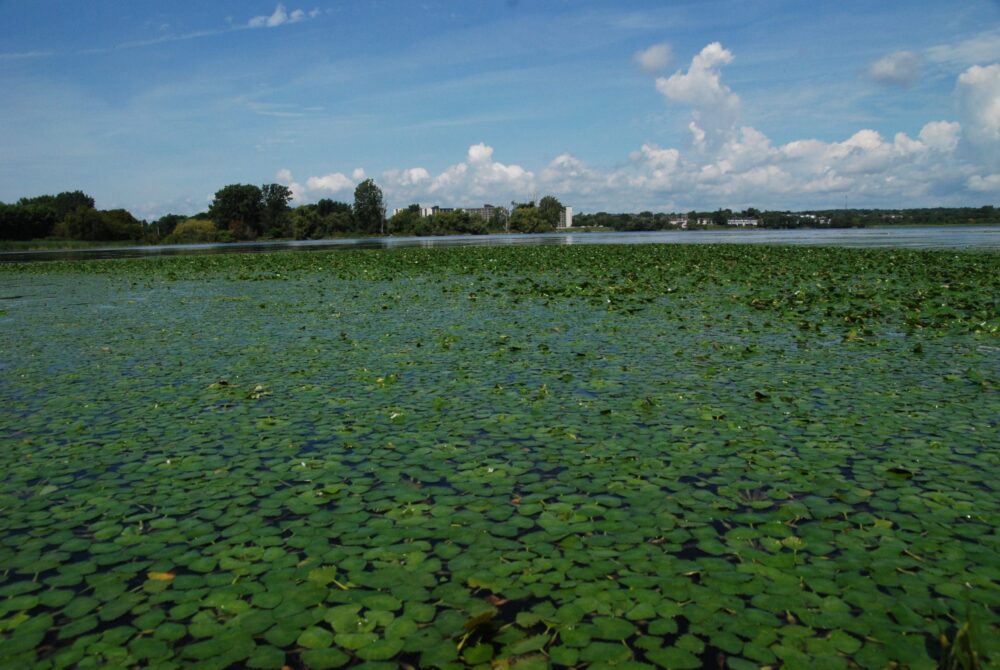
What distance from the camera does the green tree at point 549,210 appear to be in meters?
169

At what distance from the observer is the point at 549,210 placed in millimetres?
170000

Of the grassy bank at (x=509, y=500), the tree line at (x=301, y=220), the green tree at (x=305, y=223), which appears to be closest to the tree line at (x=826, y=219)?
the tree line at (x=301, y=220)

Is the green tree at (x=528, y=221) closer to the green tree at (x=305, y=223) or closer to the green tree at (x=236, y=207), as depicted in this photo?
the green tree at (x=305, y=223)

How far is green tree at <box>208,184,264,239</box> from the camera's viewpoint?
13862cm

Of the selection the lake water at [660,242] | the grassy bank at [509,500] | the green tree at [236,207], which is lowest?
the grassy bank at [509,500]

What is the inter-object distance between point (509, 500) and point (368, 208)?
521 feet

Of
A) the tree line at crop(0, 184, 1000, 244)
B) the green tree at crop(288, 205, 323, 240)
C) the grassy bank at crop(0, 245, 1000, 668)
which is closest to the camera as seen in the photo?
the grassy bank at crop(0, 245, 1000, 668)

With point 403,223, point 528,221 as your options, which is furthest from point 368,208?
point 528,221

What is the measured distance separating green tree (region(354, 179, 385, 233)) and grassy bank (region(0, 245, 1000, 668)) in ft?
492

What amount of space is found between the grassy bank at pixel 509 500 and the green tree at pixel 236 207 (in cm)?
13791

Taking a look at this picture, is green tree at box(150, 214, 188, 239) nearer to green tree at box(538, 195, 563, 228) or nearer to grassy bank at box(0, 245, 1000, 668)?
green tree at box(538, 195, 563, 228)

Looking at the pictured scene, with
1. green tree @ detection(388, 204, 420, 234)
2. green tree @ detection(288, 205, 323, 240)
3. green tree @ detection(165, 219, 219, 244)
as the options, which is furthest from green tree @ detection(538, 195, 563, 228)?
green tree @ detection(165, 219, 219, 244)

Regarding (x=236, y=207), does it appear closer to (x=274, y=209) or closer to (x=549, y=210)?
→ (x=274, y=209)

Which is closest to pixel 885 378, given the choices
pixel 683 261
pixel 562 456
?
pixel 562 456
